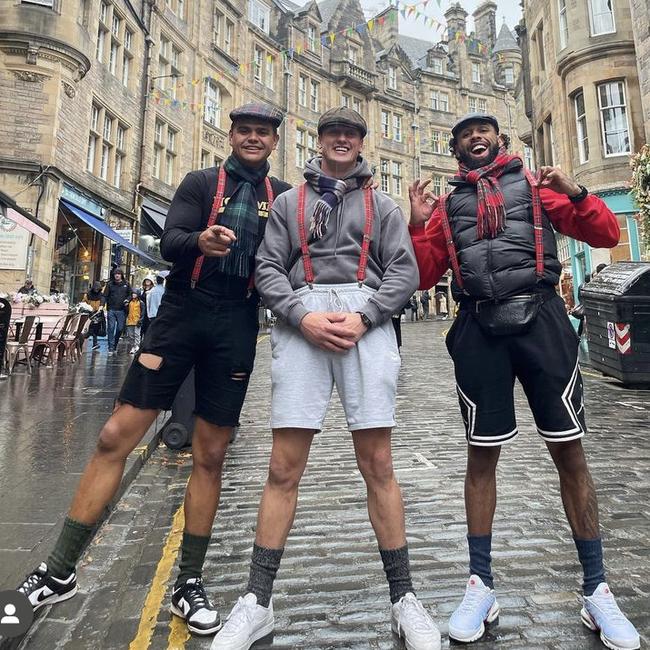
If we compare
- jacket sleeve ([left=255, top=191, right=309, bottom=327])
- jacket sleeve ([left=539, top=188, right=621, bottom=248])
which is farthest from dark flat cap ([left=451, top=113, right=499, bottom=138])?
jacket sleeve ([left=255, top=191, right=309, bottom=327])

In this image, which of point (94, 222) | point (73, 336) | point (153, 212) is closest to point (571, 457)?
point (73, 336)

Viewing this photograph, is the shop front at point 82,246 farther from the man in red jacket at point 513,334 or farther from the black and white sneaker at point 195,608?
the man in red jacket at point 513,334

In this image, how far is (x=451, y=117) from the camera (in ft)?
143

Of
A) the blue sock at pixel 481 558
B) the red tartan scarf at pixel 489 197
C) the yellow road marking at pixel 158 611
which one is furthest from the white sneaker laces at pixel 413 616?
the red tartan scarf at pixel 489 197

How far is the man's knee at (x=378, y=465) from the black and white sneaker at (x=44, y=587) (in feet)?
4.52

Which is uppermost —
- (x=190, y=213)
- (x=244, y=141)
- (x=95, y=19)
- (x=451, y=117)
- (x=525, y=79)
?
(x=451, y=117)

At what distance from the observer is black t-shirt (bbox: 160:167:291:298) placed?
2322 mm

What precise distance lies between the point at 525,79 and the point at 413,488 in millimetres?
24692

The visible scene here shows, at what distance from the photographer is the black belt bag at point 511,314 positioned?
2.18m

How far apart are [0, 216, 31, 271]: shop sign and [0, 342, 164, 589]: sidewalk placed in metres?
4.58

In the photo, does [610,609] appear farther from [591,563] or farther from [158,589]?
[158,589]

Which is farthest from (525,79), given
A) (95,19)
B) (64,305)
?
(64,305)

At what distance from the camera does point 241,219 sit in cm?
237

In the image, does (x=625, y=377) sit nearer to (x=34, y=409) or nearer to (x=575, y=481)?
(x=575, y=481)
